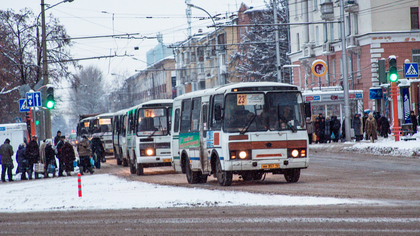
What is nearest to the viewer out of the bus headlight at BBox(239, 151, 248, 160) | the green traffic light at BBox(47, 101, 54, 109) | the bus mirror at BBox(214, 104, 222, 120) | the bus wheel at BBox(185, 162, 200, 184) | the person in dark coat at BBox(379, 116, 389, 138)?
the bus mirror at BBox(214, 104, 222, 120)

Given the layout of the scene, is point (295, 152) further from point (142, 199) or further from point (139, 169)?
point (139, 169)

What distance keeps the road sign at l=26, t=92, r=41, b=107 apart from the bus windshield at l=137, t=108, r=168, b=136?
13.8 feet

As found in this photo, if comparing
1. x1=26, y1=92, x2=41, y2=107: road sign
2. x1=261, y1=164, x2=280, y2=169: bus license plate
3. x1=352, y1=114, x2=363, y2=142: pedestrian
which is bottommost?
x1=261, y1=164, x2=280, y2=169: bus license plate

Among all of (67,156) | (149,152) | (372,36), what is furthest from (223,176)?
(372,36)

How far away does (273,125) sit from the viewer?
50.2 ft

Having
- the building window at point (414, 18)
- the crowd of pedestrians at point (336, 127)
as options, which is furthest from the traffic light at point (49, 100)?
the building window at point (414, 18)

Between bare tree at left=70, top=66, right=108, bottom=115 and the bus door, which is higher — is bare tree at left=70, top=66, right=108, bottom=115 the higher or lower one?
the higher one

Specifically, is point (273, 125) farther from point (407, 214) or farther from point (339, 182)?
point (407, 214)

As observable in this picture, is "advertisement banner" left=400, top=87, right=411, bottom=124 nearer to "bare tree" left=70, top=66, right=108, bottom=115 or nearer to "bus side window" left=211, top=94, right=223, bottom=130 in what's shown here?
"bus side window" left=211, top=94, right=223, bottom=130

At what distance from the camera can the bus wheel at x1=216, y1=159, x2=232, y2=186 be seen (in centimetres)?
1544

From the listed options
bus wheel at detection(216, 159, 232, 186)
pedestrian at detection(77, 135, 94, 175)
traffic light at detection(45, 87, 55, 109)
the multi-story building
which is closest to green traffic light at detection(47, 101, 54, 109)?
traffic light at detection(45, 87, 55, 109)

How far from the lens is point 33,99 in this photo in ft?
83.0

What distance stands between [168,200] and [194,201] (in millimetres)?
679

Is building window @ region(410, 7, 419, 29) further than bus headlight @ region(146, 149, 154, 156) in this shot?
Yes
